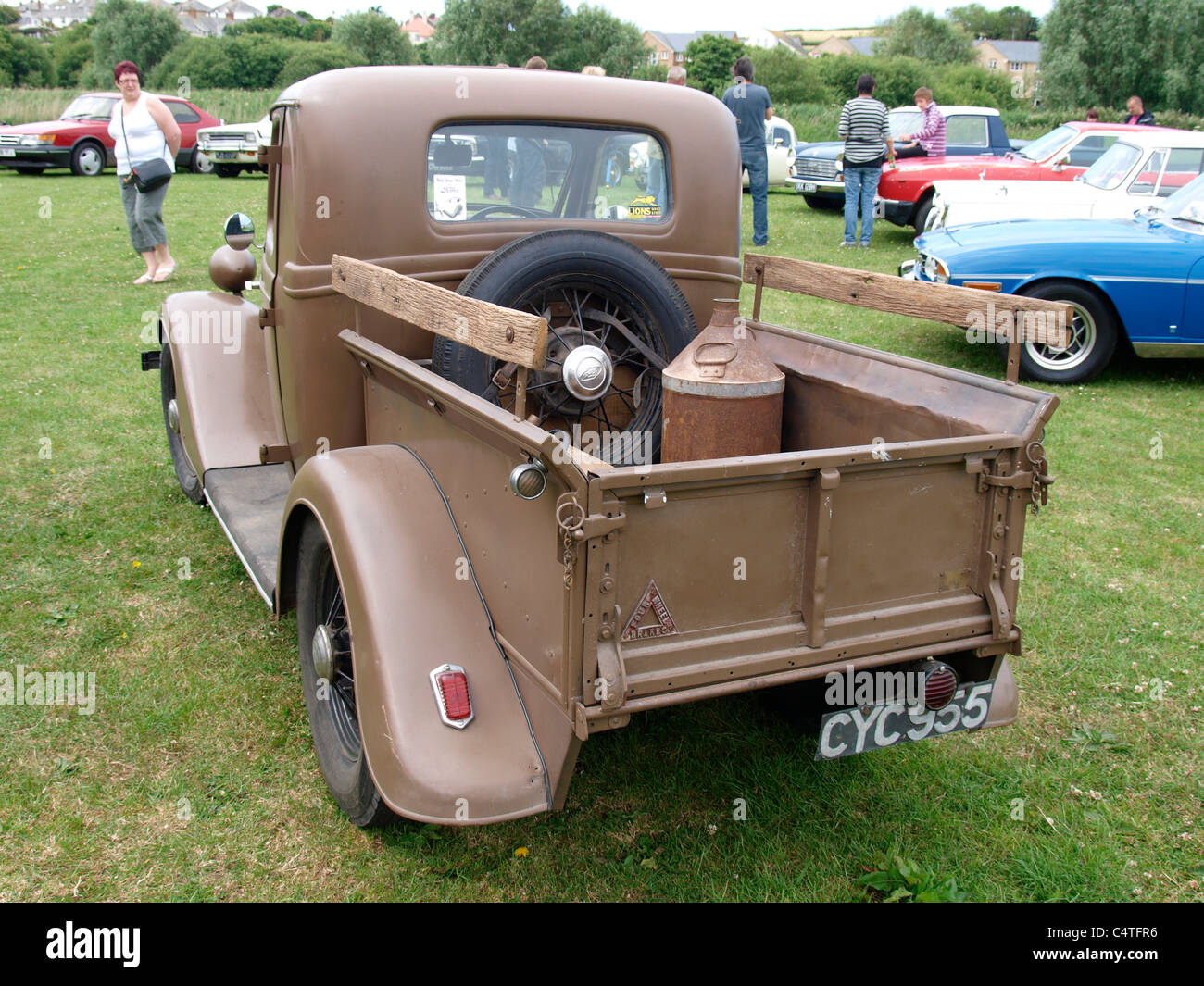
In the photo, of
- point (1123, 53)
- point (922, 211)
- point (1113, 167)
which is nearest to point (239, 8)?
point (1123, 53)

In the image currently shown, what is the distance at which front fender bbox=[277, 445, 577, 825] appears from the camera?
7.66 ft

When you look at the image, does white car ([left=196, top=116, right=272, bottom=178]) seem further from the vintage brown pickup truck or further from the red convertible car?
the vintage brown pickup truck

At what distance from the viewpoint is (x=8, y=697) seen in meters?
3.54

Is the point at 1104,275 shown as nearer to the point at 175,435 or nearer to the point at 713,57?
the point at 175,435

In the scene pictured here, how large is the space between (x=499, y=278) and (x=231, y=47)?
182ft

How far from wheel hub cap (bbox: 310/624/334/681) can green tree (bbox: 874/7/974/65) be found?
71.2 m

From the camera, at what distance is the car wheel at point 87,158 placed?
19547 millimetres

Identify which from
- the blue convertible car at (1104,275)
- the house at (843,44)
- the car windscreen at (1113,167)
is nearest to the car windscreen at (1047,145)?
the car windscreen at (1113,167)

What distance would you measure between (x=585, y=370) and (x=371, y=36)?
202ft

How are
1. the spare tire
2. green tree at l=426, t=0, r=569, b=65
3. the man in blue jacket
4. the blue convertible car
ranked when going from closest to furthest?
1. the spare tire
2. the blue convertible car
3. the man in blue jacket
4. green tree at l=426, t=0, r=569, b=65

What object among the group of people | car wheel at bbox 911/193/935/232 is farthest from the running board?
car wheel at bbox 911/193/935/232

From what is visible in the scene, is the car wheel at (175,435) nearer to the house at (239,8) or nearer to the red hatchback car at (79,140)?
the red hatchback car at (79,140)

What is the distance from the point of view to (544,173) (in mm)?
3775

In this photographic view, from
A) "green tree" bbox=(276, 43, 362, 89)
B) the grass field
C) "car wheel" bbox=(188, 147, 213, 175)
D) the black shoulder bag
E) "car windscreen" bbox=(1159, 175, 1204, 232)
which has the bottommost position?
the grass field
